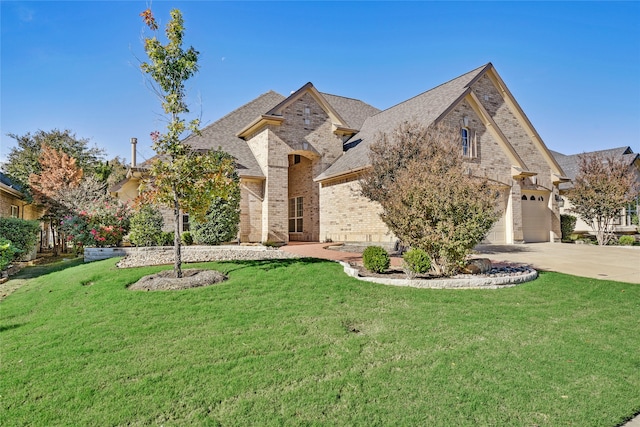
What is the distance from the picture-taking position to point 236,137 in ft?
71.0

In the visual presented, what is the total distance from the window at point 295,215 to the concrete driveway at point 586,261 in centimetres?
1036

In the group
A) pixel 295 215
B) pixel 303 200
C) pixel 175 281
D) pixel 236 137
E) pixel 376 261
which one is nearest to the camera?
pixel 175 281

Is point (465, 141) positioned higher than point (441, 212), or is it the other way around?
point (465, 141)

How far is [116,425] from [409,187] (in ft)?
25.5

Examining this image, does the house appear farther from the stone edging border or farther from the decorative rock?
the decorative rock

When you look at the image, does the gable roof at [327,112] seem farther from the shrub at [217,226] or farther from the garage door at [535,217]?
the garage door at [535,217]

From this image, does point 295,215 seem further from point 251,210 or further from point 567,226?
point 567,226

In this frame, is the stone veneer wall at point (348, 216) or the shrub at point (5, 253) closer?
the shrub at point (5, 253)

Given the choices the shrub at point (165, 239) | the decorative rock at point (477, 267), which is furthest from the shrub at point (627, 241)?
the shrub at point (165, 239)

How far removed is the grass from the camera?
12.0 ft

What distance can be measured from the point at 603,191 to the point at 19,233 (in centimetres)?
2585

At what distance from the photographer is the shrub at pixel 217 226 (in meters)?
15.5

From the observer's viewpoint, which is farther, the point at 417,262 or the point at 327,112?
the point at 327,112

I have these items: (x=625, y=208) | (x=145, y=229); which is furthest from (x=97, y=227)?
(x=625, y=208)
